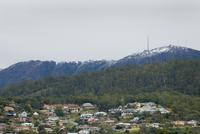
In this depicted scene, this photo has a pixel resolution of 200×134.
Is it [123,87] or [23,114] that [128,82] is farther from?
[23,114]

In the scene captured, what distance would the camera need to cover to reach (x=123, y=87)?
462ft

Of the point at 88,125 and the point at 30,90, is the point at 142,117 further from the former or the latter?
the point at 30,90

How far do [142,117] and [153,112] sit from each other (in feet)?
7.49

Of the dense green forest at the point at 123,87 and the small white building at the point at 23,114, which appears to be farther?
the dense green forest at the point at 123,87

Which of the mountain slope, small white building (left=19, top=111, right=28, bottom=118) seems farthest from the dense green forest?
small white building (left=19, top=111, right=28, bottom=118)

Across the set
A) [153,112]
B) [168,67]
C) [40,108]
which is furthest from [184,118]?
[168,67]

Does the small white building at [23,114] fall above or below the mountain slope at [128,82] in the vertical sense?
below

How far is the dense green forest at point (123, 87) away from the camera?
12438 centimetres

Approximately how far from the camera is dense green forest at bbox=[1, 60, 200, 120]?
4897 inches

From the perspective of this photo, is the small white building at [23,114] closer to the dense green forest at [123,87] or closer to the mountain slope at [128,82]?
the dense green forest at [123,87]

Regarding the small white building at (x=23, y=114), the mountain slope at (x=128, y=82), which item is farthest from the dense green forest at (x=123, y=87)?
the small white building at (x=23, y=114)

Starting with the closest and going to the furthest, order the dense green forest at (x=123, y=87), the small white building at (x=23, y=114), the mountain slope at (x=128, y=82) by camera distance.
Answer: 1. the small white building at (x=23, y=114)
2. the dense green forest at (x=123, y=87)
3. the mountain slope at (x=128, y=82)

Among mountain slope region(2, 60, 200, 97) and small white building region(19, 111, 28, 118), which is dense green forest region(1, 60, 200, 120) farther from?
small white building region(19, 111, 28, 118)

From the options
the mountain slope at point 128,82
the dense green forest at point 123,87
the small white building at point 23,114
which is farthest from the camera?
the mountain slope at point 128,82
